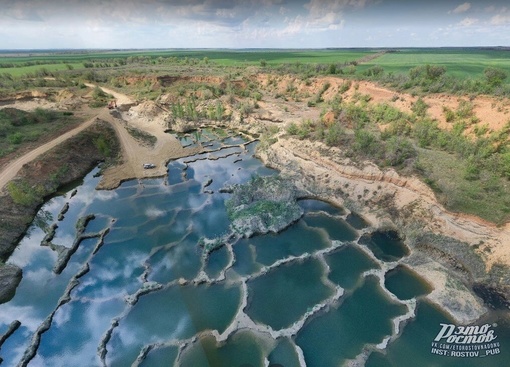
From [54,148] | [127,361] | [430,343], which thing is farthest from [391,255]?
[54,148]

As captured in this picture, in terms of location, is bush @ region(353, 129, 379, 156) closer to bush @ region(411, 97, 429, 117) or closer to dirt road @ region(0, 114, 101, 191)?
bush @ region(411, 97, 429, 117)

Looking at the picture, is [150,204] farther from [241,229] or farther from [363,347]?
[363,347]

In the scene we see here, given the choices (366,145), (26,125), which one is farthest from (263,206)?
(26,125)

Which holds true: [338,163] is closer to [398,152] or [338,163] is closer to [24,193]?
[398,152]

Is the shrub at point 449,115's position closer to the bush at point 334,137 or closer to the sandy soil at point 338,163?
the sandy soil at point 338,163

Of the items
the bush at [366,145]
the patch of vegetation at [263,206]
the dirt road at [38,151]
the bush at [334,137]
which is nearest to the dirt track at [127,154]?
the dirt road at [38,151]

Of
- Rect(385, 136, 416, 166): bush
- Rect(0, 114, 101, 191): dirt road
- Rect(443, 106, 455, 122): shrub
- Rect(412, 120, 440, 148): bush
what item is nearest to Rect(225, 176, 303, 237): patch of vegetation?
Rect(385, 136, 416, 166): bush
